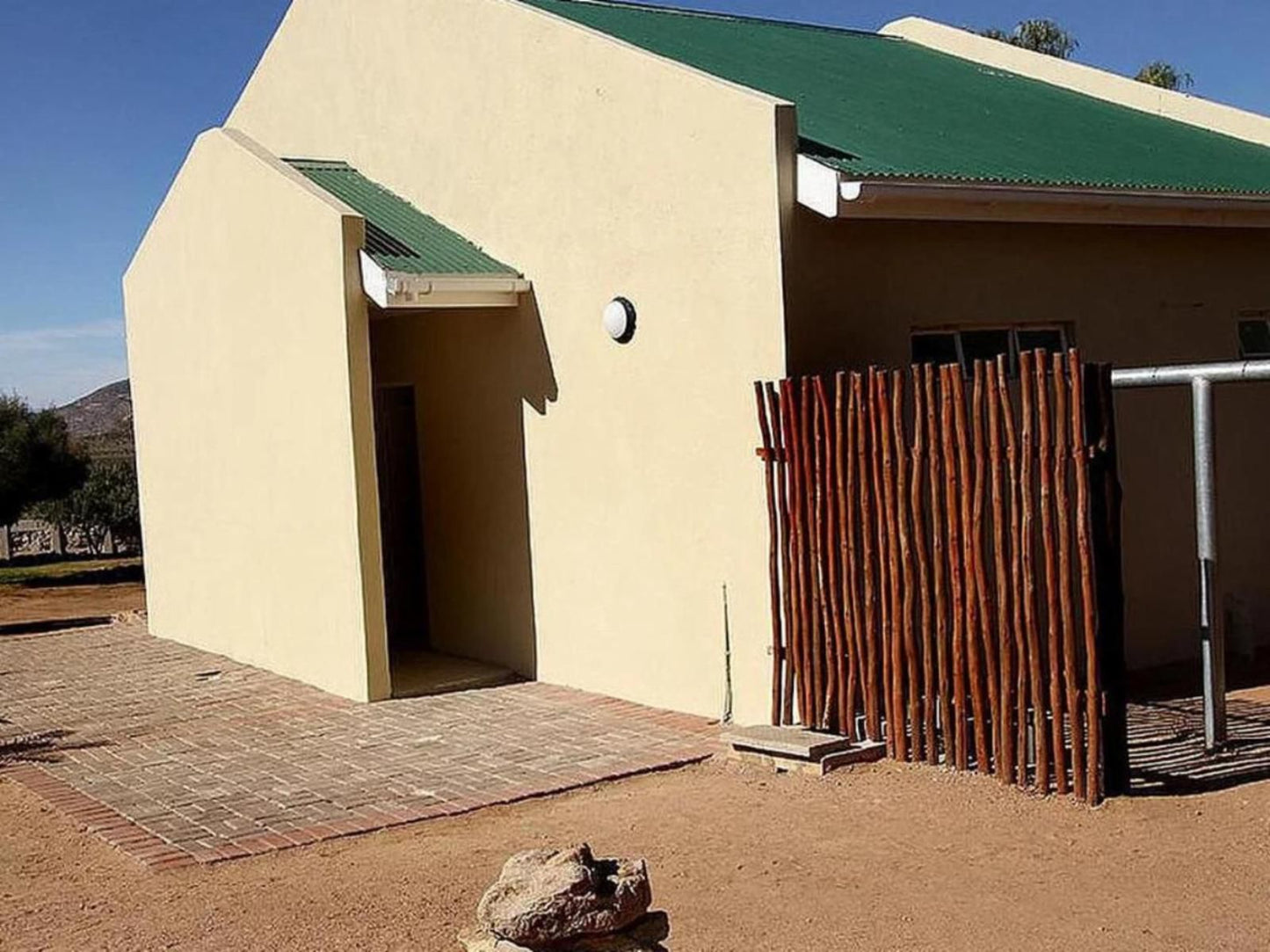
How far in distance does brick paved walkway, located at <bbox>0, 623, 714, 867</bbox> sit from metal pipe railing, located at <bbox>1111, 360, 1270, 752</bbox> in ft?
9.42

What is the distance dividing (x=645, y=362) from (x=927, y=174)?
2.25 meters

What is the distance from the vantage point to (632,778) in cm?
845

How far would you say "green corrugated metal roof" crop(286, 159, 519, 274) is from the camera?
1110 cm

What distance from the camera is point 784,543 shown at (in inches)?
347

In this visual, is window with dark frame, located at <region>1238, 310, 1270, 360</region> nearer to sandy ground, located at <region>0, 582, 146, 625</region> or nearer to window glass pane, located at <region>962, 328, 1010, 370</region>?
window glass pane, located at <region>962, 328, 1010, 370</region>

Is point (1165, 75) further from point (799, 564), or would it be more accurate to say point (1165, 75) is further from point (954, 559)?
point (954, 559)

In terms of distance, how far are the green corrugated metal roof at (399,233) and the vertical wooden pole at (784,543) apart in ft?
10.8

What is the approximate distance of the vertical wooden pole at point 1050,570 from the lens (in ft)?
24.1

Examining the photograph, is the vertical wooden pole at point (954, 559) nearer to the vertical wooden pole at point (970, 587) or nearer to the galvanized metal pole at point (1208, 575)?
the vertical wooden pole at point (970, 587)

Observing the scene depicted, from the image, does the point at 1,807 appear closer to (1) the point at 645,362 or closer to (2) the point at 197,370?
(1) the point at 645,362

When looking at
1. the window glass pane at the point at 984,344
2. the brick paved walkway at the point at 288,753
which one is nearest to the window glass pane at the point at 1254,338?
the window glass pane at the point at 984,344

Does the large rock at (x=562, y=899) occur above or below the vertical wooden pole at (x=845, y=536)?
below

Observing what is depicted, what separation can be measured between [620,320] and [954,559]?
3.27 meters

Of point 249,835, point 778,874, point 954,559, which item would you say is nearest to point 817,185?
point 954,559
